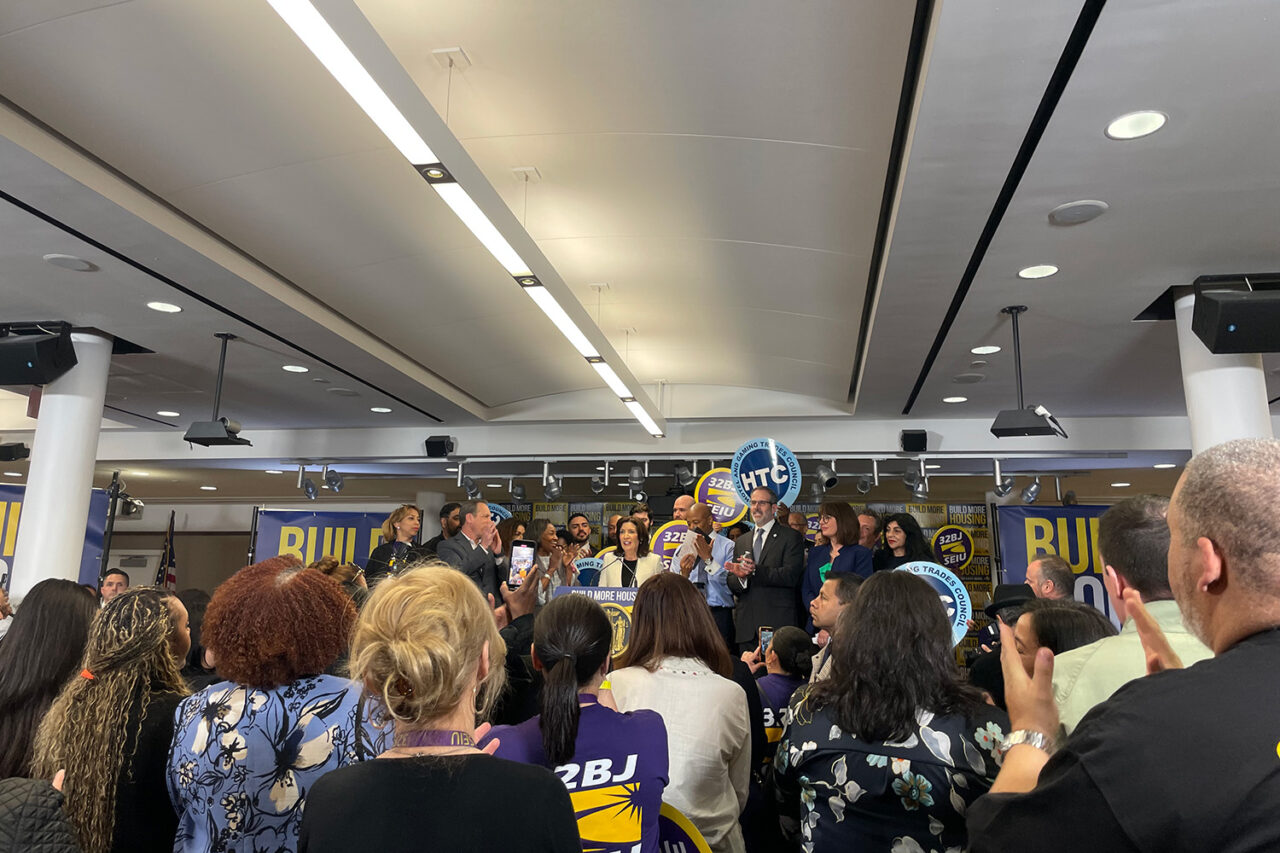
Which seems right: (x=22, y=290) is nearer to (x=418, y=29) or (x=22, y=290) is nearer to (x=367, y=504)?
(x=418, y=29)

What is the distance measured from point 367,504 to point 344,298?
10625 mm

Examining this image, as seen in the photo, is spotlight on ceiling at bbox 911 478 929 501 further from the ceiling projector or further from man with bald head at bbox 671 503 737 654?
man with bald head at bbox 671 503 737 654

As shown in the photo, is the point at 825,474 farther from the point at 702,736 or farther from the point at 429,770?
the point at 429,770

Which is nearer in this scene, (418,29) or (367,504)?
(418,29)

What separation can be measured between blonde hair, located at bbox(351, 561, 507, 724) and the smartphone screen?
224 centimetres

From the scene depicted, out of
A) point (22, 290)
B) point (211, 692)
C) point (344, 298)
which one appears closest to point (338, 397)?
point (344, 298)

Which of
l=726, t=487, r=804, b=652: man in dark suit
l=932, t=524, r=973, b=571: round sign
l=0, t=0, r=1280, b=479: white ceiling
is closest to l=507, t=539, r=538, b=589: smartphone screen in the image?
l=726, t=487, r=804, b=652: man in dark suit

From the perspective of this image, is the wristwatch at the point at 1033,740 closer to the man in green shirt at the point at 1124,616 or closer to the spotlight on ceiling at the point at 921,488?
the man in green shirt at the point at 1124,616

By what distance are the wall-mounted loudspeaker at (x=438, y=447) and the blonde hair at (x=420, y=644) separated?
8413mm

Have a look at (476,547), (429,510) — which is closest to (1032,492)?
(476,547)

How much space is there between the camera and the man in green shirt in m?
1.82

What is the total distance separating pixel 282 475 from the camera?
12.8 meters

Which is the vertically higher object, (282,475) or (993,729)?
(282,475)

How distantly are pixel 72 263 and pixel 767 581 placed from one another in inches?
181
